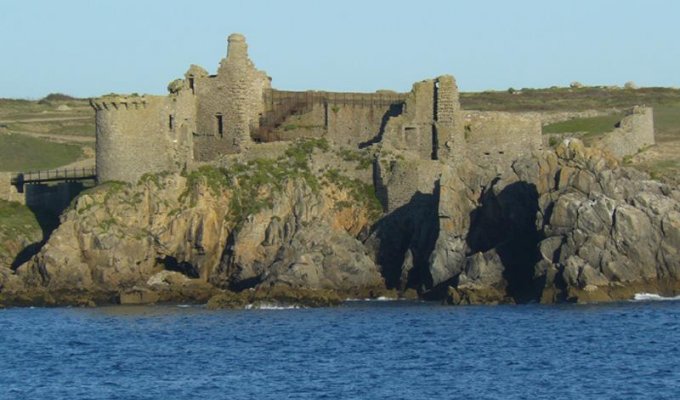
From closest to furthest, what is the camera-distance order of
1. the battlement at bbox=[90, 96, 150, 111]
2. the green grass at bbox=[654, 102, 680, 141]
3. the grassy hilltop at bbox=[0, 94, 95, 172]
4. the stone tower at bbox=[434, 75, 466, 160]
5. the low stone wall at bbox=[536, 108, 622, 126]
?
the stone tower at bbox=[434, 75, 466, 160] → the battlement at bbox=[90, 96, 150, 111] → the green grass at bbox=[654, 102, 680, 141] → the low stone wall at bbox=[536, 108, 622, 126] → the grassy hilltop at bbox=[0, 94, 95, 172]

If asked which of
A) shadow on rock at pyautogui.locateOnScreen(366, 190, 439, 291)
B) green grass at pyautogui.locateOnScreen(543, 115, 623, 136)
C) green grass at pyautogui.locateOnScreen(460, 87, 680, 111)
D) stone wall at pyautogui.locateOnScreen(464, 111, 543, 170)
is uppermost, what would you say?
green grass at pyautogui.locateOnScreen(460, 87, 680, 111)

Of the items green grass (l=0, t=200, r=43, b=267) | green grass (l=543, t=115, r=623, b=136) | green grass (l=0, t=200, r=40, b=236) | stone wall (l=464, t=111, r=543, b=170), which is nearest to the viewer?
stone wall (l=464, t=111, r=543, b=170)

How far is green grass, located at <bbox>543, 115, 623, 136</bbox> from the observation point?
90312 millimetres

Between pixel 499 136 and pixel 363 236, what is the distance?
7058 mm

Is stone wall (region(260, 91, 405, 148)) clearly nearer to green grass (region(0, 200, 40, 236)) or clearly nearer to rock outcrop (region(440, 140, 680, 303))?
rock outcrop (region(440, 140, 680, 303))

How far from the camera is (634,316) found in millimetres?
69062

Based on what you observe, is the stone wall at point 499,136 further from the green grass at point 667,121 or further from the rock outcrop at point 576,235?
the green grass at point 667,121

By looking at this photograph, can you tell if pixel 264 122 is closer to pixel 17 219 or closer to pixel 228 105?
pixel 228 105

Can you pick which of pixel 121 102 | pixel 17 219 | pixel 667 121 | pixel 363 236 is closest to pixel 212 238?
pixel 363 236

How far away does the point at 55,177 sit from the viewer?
91000 mm

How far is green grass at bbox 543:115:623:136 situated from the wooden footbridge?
20.0 m

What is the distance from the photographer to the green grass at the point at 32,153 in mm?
105375

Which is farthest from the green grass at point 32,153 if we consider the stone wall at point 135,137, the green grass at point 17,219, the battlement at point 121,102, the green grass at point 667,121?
the green grass at point 667,121

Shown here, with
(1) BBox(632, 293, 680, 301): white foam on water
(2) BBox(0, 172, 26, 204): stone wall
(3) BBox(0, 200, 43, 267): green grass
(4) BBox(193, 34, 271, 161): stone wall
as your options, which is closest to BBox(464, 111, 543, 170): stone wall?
(4) BBox(193, 34, 271, 161): stone wall
